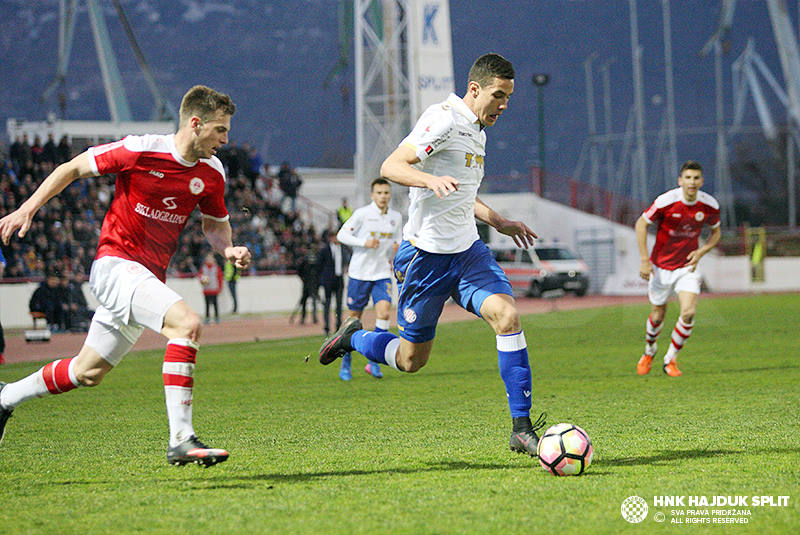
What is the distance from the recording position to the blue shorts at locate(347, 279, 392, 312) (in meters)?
10.5

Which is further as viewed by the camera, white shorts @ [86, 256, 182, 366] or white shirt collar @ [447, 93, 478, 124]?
white shirt collar @ [447, 93, 478, 124]

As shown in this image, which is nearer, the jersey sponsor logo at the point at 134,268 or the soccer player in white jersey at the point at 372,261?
the jersey sponsor logo at the point at 134,268

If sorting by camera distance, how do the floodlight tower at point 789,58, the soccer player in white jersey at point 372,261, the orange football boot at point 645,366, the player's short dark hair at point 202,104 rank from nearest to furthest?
the player's short dark hair at point 202,104 → the orange football boot at point 645,366 → the soccer player in white jersey at point 372,261 → the floodlight tower at point 789,58

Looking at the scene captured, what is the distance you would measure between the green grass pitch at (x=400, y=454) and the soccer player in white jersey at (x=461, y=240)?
622mm

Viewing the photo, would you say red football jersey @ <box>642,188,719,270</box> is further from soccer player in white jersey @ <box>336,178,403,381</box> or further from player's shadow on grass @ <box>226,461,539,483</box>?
player's shadow on grass @ <box>226,461,539,483</box>

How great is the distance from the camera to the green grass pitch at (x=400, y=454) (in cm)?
383

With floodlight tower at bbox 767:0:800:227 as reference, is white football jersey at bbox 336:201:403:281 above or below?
below

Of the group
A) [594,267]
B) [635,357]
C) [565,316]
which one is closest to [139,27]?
Result: [594,267]

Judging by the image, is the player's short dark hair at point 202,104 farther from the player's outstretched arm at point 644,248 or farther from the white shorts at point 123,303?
the player's outstretched arm at point 644,248

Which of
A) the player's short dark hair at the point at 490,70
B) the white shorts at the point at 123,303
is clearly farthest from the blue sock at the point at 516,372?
the white shorts at the point at 123,303

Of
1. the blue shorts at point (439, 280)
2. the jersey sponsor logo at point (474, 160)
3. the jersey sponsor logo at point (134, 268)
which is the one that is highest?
the jersey sponsor logo at point (474, 160)

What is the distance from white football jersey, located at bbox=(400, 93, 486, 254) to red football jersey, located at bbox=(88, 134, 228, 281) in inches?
54.6

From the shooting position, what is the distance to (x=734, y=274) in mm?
35875

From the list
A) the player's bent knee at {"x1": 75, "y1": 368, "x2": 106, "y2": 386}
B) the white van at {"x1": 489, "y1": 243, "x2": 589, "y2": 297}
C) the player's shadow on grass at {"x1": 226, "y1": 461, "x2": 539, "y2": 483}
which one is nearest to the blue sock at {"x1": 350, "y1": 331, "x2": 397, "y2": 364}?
the player's shadow on grass at {"x1": 226, "y1": 461, "x2": 539, "y2": 483}
